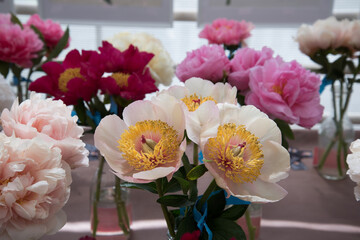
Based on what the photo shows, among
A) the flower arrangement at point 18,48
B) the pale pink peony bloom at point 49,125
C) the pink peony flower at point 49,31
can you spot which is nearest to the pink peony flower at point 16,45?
the flower arrangement at point 18,48

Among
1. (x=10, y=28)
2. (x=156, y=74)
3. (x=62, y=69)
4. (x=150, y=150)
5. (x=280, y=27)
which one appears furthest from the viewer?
(x=280, y=27)

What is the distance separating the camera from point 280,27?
6.65 feet

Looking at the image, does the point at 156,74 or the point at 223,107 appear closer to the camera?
the point at 223,107

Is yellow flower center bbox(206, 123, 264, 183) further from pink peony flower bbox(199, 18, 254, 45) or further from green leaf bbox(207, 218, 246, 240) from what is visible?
pink peony flower bbox(199, 18, 254, 45)

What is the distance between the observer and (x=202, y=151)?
32 centimetres

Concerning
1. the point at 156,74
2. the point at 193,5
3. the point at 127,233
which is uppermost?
the point at 193,5

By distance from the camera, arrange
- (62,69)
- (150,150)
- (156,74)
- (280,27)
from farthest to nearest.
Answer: (280,27), (156,74), (62,69), (150,150)

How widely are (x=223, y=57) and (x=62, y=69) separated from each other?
0.87 feet

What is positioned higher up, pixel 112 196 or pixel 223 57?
pixel 223 57

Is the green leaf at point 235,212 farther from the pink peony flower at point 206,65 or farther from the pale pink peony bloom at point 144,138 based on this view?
the pink peony flower at point 206,65

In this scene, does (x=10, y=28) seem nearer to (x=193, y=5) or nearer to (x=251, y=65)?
(x=251, y=65)

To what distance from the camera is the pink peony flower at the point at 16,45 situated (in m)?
0.94

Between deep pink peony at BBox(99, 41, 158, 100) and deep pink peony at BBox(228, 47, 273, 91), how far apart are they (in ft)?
0.44

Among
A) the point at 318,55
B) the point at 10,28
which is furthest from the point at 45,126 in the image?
the point at 318,55
